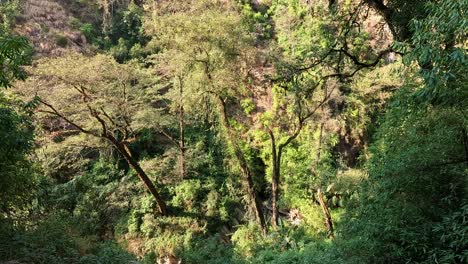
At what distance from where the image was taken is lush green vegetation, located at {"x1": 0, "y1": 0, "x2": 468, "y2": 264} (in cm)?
387

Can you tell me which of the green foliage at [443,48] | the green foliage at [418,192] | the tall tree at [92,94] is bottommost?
the green foliage at [418,192]

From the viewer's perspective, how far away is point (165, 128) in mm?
14211

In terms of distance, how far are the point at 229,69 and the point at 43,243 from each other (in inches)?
243

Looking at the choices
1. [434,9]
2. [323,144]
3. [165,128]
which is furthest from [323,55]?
[165,128]

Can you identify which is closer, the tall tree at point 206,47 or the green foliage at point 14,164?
the green foliage at point 14,164

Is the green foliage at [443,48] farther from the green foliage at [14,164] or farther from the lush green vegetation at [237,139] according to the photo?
the green foliage at [14,164]

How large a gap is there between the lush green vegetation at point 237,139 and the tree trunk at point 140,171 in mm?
56

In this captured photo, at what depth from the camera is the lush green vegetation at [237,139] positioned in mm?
3869

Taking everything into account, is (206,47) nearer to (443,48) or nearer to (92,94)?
(92,94)

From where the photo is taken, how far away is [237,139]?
40.2 feet

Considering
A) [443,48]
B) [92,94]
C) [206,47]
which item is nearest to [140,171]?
[92,94]

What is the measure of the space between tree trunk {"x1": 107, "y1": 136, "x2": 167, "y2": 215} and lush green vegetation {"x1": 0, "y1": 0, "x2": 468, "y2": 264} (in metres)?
0.06

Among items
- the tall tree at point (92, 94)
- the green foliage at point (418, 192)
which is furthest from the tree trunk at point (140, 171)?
the green foliage at point (418, 192)

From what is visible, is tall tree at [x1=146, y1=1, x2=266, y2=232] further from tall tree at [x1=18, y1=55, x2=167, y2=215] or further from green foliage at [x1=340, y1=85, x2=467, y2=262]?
green foliage at [x1=340, y1=85, x2=467, y2=262]
